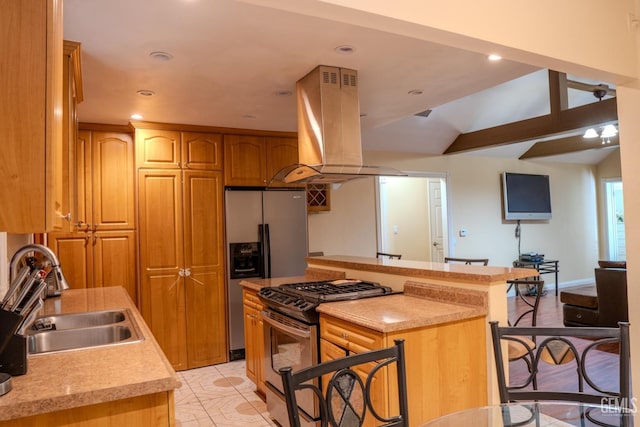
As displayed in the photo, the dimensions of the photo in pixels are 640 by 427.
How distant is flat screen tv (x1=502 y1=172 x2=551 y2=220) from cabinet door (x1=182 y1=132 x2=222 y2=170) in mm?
5273

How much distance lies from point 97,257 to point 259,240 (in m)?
1.53

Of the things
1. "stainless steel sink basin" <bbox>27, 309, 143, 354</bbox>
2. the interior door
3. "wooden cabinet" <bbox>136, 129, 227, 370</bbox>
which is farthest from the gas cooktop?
the interior door

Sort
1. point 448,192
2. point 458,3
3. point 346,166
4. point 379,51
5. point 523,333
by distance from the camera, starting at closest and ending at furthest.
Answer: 1. point 523,333
2. point 458,3
3. point 379,51
4. point 346,166
5. point 448,192

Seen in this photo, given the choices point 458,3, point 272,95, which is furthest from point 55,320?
point 458,3

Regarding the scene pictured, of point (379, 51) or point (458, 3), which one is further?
point (379, 51)

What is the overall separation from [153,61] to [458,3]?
183 cm

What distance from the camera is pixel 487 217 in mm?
7328

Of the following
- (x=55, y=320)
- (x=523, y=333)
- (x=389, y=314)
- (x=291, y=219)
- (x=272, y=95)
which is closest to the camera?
(x=523, y=333)

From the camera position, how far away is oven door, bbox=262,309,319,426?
2473 millimetres

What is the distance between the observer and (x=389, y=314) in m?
2.19

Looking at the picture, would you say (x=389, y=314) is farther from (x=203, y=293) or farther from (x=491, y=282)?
(x=203, y=293)

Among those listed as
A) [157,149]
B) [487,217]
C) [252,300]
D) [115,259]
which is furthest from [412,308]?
[487,217]

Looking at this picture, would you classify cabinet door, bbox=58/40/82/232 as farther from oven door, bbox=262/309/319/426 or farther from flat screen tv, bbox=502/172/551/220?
flat screen tv, bbox=502/172/551/220

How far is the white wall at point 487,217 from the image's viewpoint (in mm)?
5781
